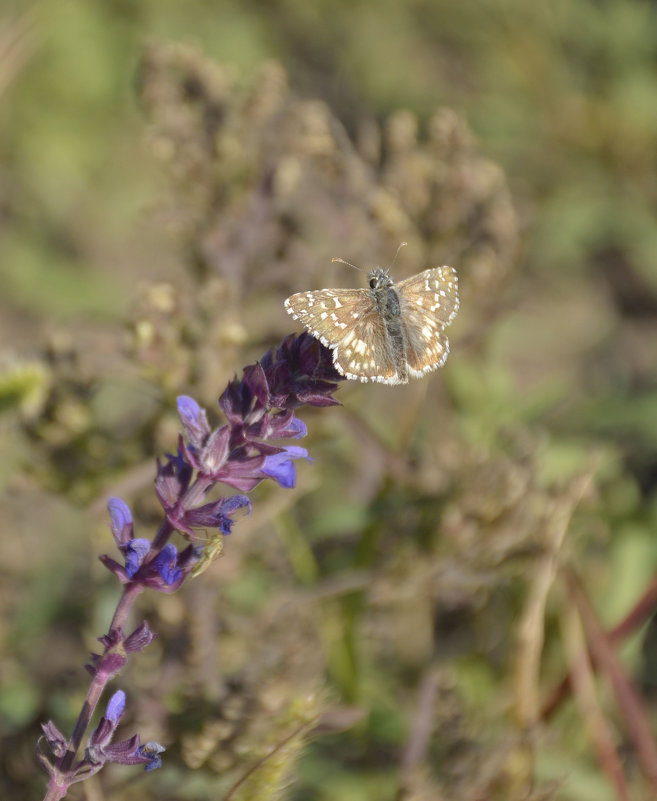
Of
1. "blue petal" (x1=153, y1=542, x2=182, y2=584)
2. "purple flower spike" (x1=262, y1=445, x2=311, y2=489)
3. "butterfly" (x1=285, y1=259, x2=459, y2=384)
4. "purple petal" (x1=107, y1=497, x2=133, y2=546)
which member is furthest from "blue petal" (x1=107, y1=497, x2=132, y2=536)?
"butterfly" (x1=285, y1=259, x2=459, y2=384)

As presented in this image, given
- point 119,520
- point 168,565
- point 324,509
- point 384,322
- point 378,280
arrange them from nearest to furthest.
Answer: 1. point 168,565
2. point 119,520
3. point 384,322
4. point 378,280
5. point 324,509

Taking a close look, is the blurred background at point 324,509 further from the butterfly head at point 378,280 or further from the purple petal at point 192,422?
the purple petal at point 192,422

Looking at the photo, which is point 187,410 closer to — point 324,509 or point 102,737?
point 102,737

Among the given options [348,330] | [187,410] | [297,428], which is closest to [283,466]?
[297,428]

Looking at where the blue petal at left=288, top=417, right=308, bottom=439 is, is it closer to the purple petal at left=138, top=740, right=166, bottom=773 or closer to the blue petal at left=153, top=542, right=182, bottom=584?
the blue petal at left=153, top=542, right=182, bottom=584

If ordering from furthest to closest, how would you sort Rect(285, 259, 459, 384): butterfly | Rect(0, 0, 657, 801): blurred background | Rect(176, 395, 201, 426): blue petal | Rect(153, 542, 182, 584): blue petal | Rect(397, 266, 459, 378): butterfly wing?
Rect(0, 0, 657, 801): blurred background, Rect(397, 266, 459, 378): butterfly wing, Rect(285, 259, 459, 384): butterfly, Rect(176, 395, 201, 426): blue petal, Rect(153, 542, 182, 584): blue petal

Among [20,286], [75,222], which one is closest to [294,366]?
[20,286]

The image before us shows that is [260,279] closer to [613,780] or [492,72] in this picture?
[613,780]
